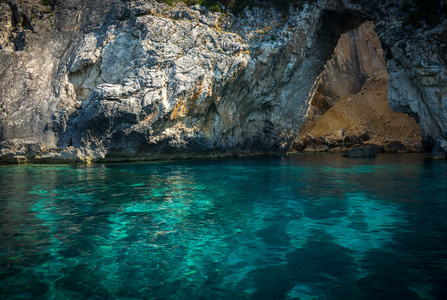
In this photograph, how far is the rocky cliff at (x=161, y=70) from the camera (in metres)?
20.0

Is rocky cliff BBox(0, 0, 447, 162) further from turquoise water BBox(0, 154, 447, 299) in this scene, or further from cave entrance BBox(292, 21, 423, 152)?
cave entrance BBox(292, 21, 423, 152)

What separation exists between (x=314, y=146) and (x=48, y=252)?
35.6m

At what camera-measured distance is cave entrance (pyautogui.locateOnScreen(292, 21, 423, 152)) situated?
137 ft

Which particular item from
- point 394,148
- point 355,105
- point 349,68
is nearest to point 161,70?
point 394,148

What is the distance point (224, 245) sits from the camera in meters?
4.89

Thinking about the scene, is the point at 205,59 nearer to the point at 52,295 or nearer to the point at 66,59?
the point at 66,59

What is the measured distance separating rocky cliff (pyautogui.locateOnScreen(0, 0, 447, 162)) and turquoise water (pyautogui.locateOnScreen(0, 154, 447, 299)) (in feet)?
39.2

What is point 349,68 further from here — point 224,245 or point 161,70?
point 224,245

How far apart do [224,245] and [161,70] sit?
18.4 metres

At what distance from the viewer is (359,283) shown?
3.55 m

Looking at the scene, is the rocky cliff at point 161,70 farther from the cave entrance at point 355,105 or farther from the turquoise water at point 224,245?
the cave entrance at point 355,105

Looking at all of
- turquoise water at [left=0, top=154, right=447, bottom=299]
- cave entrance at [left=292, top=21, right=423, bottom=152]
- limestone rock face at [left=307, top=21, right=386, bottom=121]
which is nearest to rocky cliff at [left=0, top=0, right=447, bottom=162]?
turquoise water at [left=0, top=154, right=447, bottom=299]

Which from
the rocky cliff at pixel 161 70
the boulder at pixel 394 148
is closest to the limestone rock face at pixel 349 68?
the boulder at pixel 394 148

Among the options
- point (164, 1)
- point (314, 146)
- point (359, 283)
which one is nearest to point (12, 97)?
point (164, 1)
